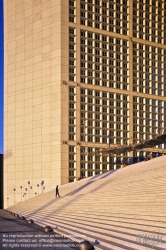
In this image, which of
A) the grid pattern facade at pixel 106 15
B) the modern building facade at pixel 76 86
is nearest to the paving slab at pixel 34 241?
the modern building facade at pixel 76 86

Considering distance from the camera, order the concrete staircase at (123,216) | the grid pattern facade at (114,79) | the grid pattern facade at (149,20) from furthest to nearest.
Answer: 1. the grid pattern facade at (149,20)
2. the grid pattern facade at (114,79)
3. the concrete staircase at (123,216)

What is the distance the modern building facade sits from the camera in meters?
59.8

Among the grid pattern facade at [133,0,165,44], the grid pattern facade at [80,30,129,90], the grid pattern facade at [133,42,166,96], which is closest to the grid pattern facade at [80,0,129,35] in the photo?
the grid pattern facade at [80,30,129,90]

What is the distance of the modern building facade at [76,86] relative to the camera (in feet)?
196

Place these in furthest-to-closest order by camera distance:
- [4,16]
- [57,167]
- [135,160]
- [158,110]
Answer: [4,16] → [158,110] → [135,160] → [57,167]

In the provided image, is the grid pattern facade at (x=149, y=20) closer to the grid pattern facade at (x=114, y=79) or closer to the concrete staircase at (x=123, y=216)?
the grid pattern facade at (x=114, y=79)

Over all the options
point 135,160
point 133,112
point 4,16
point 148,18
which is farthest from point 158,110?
point 4,16

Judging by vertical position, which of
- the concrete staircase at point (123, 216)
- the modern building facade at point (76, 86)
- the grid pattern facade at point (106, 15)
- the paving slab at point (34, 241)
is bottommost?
the paving slab at point (34, 241)

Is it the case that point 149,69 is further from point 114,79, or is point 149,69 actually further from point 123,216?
point 123,216

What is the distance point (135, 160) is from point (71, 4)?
23.2 meters

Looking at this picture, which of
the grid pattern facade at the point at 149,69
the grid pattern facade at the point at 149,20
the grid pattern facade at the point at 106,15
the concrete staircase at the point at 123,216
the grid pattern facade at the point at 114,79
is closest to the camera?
the concrete staircase at the point at 123,216

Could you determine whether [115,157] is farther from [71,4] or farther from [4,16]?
[4,16]

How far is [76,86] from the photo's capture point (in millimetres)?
60375

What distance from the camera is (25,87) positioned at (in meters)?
65.1
